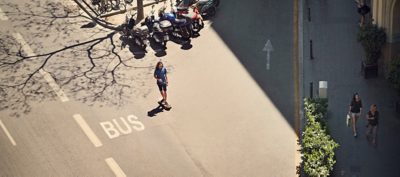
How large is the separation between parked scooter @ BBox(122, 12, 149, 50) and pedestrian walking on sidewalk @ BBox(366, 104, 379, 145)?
1081 centimetres

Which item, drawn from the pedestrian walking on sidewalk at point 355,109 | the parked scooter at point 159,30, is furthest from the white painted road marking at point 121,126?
the pedestrian walking on sidewalk at point 355,109

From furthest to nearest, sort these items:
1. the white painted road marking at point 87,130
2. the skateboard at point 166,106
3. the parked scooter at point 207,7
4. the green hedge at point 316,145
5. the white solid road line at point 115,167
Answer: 1. the parked scooter at point 207,7
2. the skateboard at point 166,106
3. the white painted road marking at point 87,130
4. the white solid road line at point 115,167
5. the green hedge at point 316,145

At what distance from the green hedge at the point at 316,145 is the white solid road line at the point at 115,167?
6.20 metres

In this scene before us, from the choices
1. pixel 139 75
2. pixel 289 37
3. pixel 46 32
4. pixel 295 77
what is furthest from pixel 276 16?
pixel 46 32

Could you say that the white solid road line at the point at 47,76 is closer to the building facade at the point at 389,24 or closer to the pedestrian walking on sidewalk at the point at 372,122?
the pedestrian walking on sidewalk at the point at 372,122

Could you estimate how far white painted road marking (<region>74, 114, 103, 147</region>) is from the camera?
31625mm

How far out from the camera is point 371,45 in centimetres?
3456

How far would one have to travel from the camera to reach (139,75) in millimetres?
35750

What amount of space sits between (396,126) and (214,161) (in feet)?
22.8

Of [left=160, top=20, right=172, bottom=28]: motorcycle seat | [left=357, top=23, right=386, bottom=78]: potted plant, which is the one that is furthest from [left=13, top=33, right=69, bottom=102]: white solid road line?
[left=357, top=23, right=386, bottom=78]: potted plant

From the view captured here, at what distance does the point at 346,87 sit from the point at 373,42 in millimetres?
2052

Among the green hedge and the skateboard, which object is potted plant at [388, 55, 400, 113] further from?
the skateboard

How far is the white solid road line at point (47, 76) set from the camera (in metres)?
34.3

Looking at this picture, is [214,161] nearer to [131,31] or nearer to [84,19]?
[131,31]
